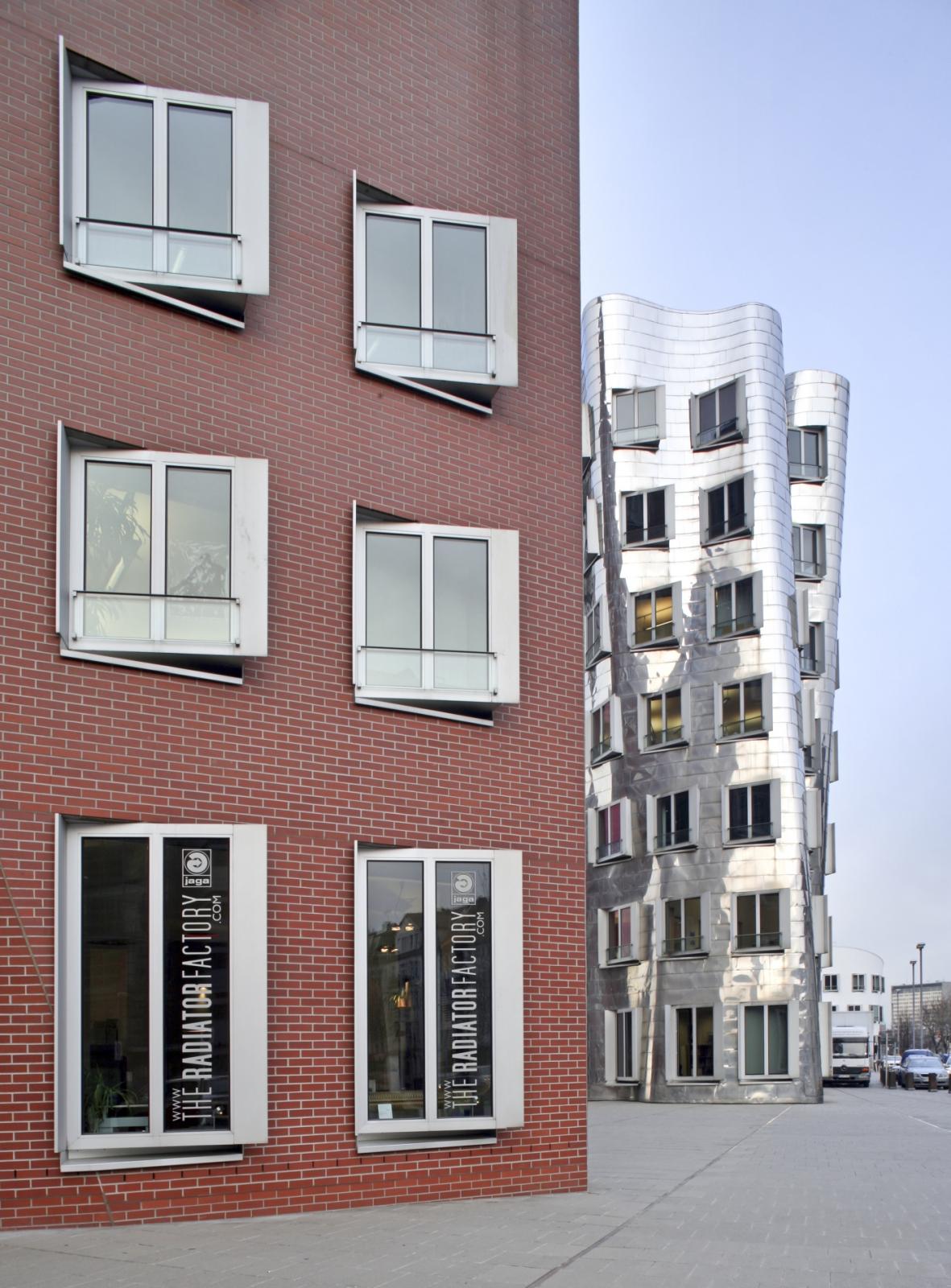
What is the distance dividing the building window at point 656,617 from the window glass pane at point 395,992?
28693 millimetres

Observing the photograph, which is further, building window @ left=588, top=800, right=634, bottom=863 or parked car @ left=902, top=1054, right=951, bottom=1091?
parked car @ left=902, top=1054, right=951, bottom=1091

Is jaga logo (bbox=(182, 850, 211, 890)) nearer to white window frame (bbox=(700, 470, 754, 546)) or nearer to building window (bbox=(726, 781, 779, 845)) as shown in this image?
building window (bbox=(726, 781, 779, 845))

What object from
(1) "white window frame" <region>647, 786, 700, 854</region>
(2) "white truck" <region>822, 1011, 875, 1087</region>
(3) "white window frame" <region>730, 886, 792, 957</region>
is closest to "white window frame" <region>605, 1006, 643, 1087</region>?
(3) "white window frame" <region>730, 886, 792, 957</region>

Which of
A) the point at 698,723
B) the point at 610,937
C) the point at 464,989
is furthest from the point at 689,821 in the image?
the point at 464,989

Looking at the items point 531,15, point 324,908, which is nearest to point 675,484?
point 531,15

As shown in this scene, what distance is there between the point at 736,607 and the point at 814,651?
5.01m

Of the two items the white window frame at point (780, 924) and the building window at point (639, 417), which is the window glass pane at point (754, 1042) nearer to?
the white window frame at point (780, 924)

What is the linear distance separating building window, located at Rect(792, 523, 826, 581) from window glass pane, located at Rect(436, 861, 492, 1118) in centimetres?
3296

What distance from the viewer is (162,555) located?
12695 millimetres

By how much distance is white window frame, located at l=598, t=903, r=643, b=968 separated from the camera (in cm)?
4188

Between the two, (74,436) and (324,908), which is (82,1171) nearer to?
(324,908)

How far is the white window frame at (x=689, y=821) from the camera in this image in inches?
1613

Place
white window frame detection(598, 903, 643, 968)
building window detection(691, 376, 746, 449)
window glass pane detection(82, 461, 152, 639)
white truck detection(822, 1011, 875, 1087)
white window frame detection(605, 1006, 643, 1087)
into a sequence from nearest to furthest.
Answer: window glass pane detection(82, 461, 152, 639) < building window detection(691, 376, 746, 449) < white window frame detection(605, 1006, 643, 1087) < white window frame detection(598, 903, 643, 968) < white truck detection(822, 1011, 875, 1087)

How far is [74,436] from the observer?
12609 mm
